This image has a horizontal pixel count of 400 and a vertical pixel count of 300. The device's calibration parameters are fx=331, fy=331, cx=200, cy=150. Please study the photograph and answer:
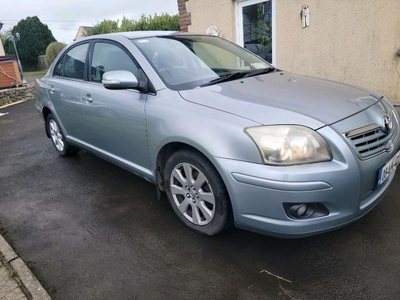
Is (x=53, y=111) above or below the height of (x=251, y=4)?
below

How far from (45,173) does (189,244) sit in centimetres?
261

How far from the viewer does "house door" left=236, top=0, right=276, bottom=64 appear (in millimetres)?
6449

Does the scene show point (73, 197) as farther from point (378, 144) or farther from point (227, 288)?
point (378, 144)

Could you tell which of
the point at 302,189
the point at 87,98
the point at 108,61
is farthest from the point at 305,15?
the point at 302,189

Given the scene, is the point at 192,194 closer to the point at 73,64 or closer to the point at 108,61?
the point at 108,61

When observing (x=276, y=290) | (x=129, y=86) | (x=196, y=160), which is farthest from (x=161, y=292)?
(x=129, y=86)

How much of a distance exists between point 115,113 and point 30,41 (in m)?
38.5

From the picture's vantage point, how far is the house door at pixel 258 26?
21.2 feet

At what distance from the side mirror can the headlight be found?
121cm

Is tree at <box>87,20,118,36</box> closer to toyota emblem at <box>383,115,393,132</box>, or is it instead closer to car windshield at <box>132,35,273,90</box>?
car windshield at <box>132,35,273,90</box>

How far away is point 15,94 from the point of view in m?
12.3

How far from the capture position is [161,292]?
2.10m

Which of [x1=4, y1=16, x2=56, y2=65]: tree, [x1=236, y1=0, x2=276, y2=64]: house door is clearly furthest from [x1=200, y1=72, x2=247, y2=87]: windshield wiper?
[x1=4, y1=16, x2=56, y2=65]: tree

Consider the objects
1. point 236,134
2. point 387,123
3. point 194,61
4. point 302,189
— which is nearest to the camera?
point 302,189
